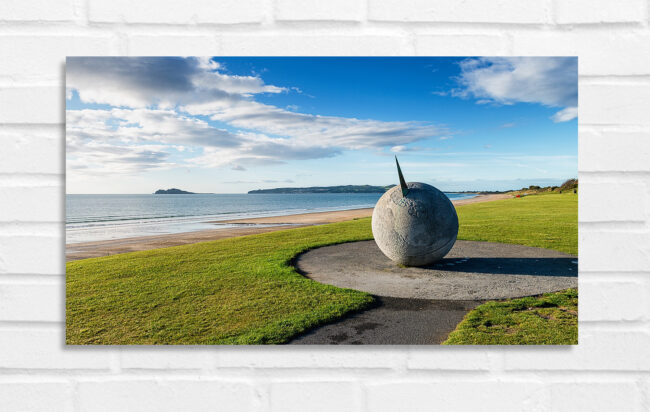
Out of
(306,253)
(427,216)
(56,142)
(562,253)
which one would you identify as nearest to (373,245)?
(306,253)

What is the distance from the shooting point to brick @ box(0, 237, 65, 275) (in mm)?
3094

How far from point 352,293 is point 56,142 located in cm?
346

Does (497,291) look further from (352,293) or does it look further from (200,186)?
(200,186)

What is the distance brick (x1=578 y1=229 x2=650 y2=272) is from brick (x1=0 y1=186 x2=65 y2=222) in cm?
439
